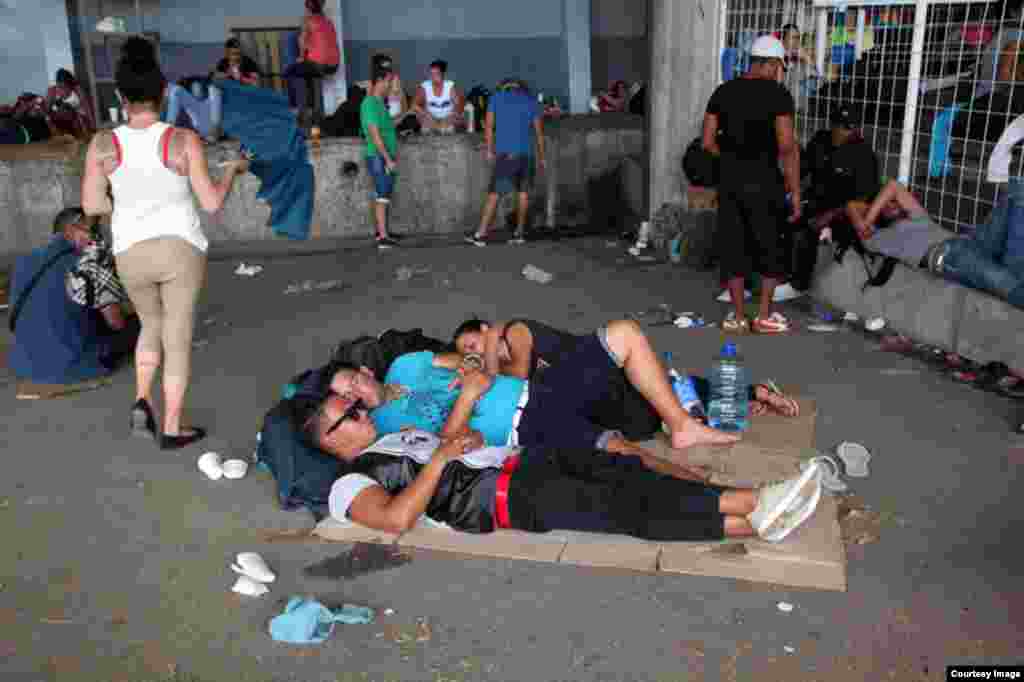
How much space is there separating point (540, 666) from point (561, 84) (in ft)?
37.0

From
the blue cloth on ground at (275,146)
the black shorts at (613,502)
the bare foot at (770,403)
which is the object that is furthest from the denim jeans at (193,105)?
the black shorts at (613,502)

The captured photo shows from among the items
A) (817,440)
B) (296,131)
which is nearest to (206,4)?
(296,131)

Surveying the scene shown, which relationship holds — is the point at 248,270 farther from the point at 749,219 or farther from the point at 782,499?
the point at 782,499

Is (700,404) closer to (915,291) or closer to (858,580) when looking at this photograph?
(858,580)

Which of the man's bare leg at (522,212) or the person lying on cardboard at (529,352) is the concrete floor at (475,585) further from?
the man's bare leg at (522,212)

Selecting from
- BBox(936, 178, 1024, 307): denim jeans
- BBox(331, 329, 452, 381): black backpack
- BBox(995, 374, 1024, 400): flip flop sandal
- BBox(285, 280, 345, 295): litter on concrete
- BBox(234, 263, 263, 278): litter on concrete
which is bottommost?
BBox(285, 280, 345, 295): litter on concrete

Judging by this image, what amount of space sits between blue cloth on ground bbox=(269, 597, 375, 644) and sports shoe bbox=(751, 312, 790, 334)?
12.5 ft

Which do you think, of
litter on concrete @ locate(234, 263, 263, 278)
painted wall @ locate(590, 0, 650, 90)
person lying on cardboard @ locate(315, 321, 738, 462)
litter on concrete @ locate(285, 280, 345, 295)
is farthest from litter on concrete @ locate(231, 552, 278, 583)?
painted wall @ locate(590, 0, 650, 90)

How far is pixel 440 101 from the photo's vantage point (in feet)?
34.4

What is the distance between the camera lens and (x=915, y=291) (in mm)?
6102

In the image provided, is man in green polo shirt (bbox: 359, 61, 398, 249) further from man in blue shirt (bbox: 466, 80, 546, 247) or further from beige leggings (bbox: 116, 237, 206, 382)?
beige leggings (bbox: 116, 237, 206, 382)

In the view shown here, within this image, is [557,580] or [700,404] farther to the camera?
[700,404]

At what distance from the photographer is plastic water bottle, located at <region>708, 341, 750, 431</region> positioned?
4.55 m

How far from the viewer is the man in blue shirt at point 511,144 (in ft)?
29.5
